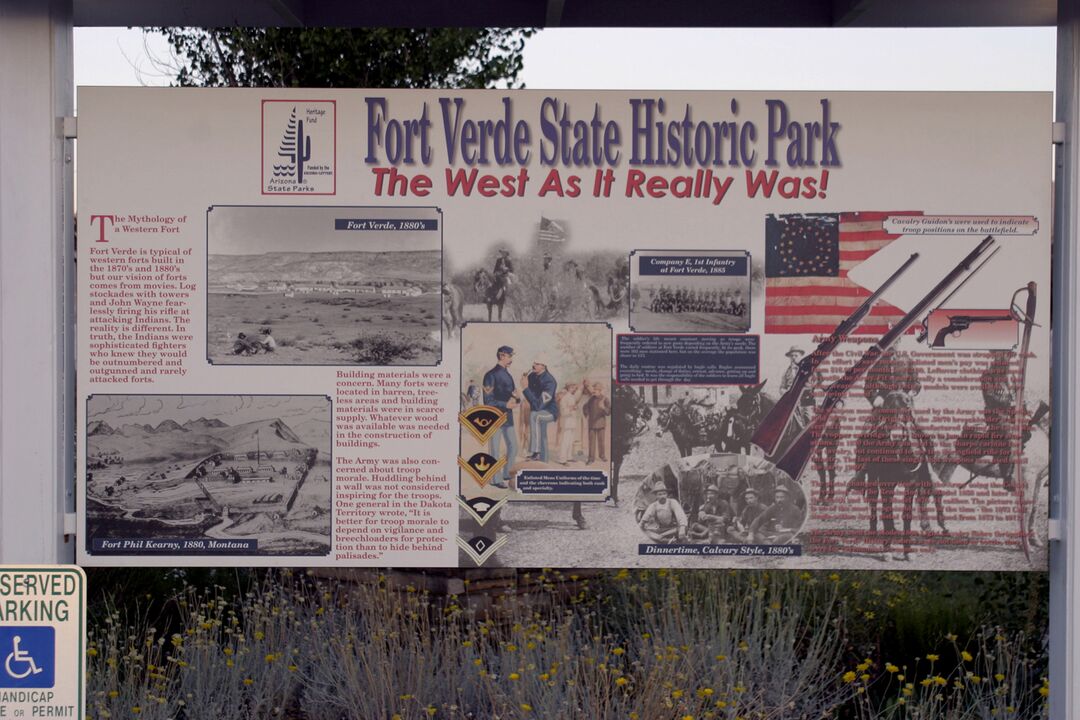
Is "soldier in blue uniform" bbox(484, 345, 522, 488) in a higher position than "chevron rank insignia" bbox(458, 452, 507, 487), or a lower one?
higher

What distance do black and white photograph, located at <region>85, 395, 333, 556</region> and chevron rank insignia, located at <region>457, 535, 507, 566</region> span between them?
59cm

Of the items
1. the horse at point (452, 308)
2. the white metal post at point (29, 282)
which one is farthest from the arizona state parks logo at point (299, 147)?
the white metal post at point (29, 282)

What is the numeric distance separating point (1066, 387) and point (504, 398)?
90.8 inches

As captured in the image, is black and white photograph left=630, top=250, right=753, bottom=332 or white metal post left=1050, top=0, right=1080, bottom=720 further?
black and white photograph left=630, top=250, right=753, bottom=332

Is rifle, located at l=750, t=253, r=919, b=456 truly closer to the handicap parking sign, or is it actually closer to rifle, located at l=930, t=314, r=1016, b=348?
rifle, located at l=930, t=314, r=1016, b=348

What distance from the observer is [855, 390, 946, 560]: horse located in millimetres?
4887

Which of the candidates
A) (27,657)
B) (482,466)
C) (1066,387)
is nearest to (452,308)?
(482,466)

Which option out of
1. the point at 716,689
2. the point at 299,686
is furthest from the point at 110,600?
the point at 716,689

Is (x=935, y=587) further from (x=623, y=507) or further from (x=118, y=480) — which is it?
(x=118, y=480)

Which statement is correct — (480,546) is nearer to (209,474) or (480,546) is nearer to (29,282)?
(209,474)

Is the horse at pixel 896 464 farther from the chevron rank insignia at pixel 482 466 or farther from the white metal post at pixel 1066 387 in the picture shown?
the chevron rank insignia at pixel 482 466

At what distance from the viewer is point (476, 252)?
16.0 feet

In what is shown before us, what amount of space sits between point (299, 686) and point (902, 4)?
15.2 ft

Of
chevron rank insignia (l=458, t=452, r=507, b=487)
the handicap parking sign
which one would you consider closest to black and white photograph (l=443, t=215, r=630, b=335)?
chevron rank insignia (l=458, t=452, r=507, b=487)
